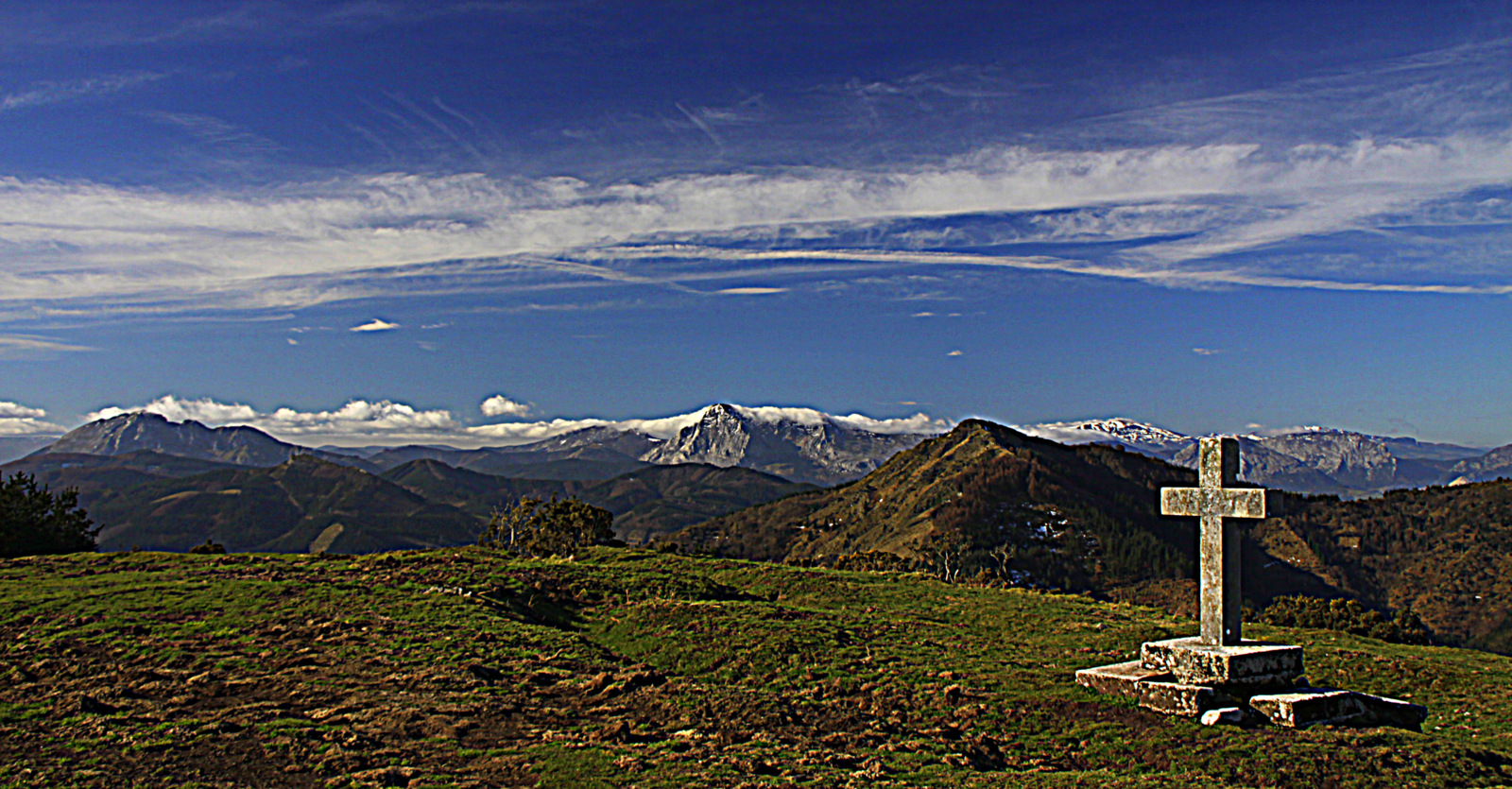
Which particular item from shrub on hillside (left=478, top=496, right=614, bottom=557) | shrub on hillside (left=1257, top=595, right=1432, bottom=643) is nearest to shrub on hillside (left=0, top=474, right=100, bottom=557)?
shrub on hillside (left=478, top=496, right=614, bottom=557)

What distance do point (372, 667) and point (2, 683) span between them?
26.1 ft

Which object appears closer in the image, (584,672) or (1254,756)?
(1254,756)

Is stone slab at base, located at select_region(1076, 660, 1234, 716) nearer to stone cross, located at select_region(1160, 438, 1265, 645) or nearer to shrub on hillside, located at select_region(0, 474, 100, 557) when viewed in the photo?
stone cross, located at select_region(1160, 438, 1265, 645)

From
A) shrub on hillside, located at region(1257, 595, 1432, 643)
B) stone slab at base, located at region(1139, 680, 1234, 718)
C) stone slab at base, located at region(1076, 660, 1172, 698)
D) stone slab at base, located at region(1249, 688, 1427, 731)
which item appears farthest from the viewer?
shrub on hillside, located at region(1257, 595, 1432, 643)

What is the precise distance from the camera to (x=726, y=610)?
31.4m

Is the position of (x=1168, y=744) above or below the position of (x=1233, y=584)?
below

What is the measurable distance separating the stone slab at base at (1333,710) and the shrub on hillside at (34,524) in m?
67.6

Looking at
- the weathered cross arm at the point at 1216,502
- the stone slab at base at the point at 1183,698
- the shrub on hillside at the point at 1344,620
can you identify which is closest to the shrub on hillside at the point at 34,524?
the stone slab at base at the point at 1183,698

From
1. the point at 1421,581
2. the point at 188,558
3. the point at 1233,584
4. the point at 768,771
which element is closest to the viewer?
the point at 768,771

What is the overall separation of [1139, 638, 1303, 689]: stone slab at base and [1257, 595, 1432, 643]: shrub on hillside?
3033 centimetres

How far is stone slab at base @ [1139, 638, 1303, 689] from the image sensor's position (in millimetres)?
18875

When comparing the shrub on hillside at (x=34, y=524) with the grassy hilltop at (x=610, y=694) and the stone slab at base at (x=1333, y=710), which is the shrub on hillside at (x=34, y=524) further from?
the stone slab at base at (x=1333, y=710)

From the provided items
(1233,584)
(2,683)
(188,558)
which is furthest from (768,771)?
(188,558)

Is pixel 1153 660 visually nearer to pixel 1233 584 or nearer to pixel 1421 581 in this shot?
pixel 1233 584
